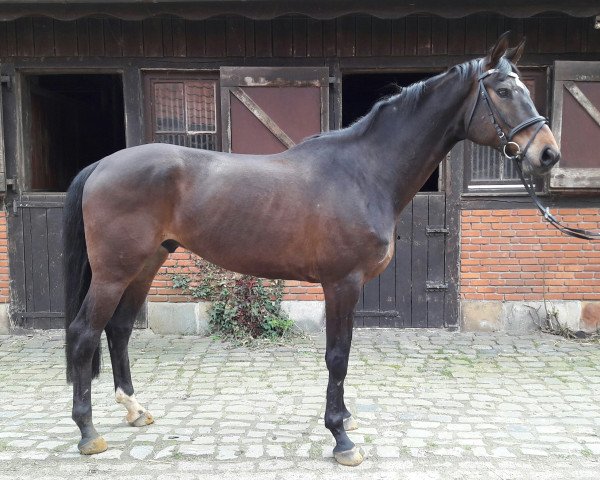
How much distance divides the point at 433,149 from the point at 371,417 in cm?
181

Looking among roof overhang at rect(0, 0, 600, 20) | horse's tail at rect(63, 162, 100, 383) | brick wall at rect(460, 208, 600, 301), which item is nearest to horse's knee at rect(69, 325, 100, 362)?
horse's tail at rect(63, 162, 100, 383)

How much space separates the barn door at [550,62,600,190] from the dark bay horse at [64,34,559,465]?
2.66 meters

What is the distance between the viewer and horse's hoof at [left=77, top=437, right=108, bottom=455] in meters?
2.86

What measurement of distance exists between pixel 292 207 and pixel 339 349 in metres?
0.84

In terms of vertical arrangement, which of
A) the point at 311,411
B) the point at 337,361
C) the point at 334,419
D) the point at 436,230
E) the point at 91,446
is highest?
the point at 436,230

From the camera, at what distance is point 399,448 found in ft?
9.62

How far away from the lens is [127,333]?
10.6ft

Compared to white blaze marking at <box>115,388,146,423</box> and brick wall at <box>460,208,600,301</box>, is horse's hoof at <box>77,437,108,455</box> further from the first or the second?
brick wall at <box>460,208,600,301</box>

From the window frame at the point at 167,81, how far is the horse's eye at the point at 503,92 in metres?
3.40

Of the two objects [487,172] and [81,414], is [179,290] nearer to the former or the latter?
[81,414]

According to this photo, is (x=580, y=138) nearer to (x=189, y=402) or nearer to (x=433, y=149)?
(x=433, y=149)

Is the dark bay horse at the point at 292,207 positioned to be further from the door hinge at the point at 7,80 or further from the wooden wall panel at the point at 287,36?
the door hinge at the point at 7,80

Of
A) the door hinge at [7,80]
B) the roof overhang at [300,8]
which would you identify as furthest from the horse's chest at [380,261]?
the door hinge at [7,80]

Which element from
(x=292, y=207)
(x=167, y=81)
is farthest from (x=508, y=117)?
(x=167, y=81)
